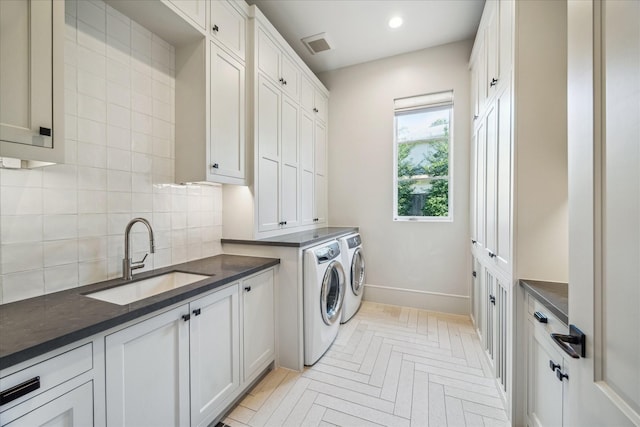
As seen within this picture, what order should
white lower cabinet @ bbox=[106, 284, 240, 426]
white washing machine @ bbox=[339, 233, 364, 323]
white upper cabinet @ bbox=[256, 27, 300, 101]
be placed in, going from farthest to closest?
white washing machine @ bbox=[339, 233, 364, 323] → white upper cabinet @ bbox=[256, 27, 300, 101] → white lower cabinet @ bbox=[106, 284, 240, 426]

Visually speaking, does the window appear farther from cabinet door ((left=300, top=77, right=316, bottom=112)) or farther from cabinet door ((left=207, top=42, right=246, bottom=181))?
cabinet door ((left=207, top=42, right=246, bottom=181))

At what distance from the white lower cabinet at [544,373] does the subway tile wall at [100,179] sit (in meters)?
2.15

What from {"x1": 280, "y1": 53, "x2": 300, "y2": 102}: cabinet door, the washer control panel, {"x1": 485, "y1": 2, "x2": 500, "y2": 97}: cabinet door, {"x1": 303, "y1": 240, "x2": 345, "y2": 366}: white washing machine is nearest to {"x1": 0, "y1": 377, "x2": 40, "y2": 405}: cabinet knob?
{"x1": 303, "y1": 240, "x2": 345, "y2": 366}: white washing machine

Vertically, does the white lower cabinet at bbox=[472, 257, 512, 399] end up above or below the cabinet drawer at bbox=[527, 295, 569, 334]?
below

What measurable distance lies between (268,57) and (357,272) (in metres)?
2.37

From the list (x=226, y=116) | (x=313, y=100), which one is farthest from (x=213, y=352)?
(x=313, y=100)

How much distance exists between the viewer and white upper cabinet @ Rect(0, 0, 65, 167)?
0.89 m

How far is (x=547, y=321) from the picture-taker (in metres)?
1.16

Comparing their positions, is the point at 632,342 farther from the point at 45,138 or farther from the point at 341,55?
the point at 341,55

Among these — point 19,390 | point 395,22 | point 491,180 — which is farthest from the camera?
point 395,22

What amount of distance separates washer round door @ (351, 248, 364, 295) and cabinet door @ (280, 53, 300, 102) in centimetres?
185

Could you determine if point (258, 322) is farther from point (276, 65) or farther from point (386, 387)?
point (276, 65)

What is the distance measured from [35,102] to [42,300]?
0.83 meters

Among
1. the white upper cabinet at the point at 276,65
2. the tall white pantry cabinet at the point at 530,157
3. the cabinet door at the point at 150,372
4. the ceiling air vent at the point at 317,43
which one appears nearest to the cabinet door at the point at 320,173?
the white upper cabinet at the point at 276,65
